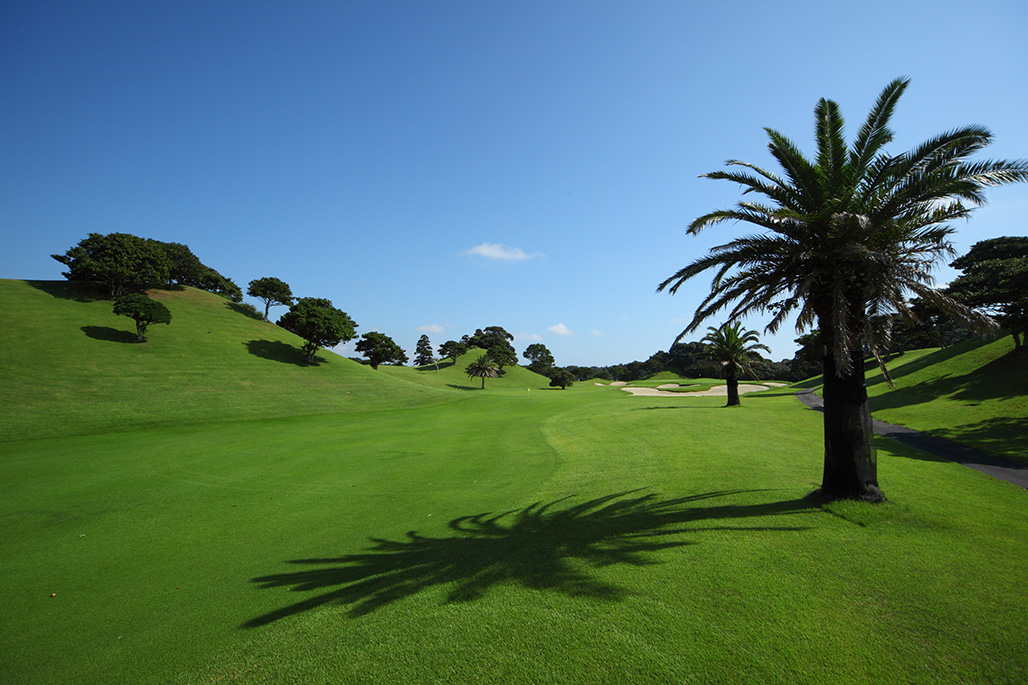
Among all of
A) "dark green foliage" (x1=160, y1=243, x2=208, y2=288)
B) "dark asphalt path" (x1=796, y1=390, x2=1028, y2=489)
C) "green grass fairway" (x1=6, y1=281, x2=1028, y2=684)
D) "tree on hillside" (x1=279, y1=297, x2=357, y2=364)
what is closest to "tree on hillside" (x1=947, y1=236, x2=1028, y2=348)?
"dark asphalt path" (x1=796, y1=390, x2=1028, y2=489)

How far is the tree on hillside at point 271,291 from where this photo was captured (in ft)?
231

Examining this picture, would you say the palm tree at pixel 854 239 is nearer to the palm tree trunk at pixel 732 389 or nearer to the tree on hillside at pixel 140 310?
the palm tree trunk at pixel 732 389

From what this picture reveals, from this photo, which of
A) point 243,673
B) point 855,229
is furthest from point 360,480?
point 855,229

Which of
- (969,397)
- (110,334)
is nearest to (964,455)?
(969,397)

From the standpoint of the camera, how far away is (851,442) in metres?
9.10

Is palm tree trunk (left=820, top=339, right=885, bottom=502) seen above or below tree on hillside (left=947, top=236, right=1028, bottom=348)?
below

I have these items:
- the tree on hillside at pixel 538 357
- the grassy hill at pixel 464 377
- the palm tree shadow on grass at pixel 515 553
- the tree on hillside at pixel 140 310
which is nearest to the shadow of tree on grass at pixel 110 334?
the tree on hillside at pixel 140 310

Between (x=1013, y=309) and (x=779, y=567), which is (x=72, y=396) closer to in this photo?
(x=779, y=567)

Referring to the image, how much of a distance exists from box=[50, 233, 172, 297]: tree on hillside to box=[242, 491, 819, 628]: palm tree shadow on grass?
65.9 m

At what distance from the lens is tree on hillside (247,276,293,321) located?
7050 cm

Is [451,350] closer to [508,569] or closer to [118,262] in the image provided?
[118,262]

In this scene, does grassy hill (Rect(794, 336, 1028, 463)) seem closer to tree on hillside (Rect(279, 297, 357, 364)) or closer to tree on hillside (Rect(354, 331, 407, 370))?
tree on hillside (Rect(279, 297, 357, 364))

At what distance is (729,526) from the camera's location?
811cm

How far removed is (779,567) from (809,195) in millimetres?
8980
